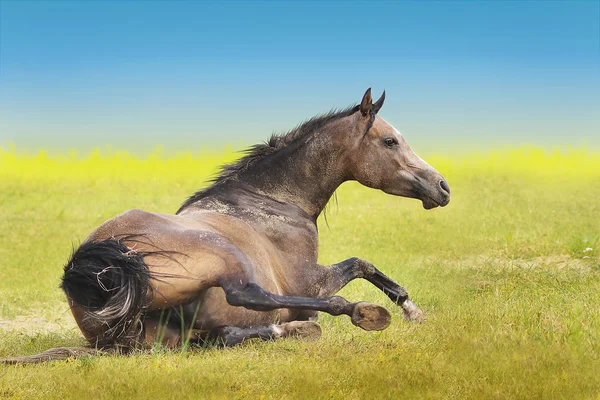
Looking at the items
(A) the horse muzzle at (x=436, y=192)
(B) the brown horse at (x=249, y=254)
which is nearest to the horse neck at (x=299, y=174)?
(B) the brown horse at (x=249, y=254)

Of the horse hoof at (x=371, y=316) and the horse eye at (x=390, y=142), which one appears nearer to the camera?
the horse hoof at (x=371, y=316)

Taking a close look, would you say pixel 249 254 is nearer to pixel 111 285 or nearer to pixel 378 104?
pixel 111 285

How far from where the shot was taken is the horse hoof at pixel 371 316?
6613mm

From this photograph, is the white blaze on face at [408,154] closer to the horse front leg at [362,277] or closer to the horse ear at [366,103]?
the horse ear at [366,103]

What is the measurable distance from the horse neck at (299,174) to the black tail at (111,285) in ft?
A: 6.42

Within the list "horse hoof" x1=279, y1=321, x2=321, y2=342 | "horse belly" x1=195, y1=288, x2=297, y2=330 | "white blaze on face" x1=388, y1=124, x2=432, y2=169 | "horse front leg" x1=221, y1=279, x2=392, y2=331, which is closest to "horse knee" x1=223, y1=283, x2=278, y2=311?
"horse front leg" x1=221, y1=279, x2=392, y2=331

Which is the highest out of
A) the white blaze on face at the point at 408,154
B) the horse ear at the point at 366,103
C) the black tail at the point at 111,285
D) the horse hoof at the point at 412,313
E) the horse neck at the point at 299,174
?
the horse ear at the point at 366,103

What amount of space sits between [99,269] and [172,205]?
43.0 feet

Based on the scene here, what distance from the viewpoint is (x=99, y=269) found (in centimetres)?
668

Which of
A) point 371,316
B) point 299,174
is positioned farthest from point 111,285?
point 299,174

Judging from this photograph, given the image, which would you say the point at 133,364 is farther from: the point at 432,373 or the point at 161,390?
the point at 432,373

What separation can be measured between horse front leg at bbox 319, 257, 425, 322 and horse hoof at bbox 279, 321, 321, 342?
3.42 ft

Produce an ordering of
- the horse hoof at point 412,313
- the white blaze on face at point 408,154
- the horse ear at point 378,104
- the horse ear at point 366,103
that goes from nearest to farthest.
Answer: the horse ear at point 366,103, the horse ear at point 378,104, the white blaze on face at point 408,154, the horse hoof at point 412,313

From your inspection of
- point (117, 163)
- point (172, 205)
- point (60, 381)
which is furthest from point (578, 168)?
point (60, 381)
